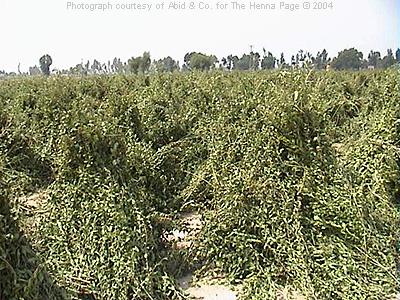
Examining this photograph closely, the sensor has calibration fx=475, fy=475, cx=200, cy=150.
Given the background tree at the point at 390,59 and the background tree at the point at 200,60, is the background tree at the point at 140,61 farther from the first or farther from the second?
the background tree at the point at 390,59

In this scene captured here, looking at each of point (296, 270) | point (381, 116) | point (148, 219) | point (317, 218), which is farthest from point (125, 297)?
point (381, 116)

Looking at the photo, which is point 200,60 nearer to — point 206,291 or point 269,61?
point 269,61

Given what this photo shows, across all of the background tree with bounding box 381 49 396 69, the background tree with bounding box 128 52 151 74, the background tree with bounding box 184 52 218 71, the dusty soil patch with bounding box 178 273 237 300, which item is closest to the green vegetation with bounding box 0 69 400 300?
the dusty soil patch with bounding box 178 273 237 300

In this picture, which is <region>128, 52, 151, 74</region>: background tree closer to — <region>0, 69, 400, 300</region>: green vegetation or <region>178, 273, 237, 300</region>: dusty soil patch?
<region>0, 69, 400, 300</region>: green vegetation

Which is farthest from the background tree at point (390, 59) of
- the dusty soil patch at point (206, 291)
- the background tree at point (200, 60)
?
the background tree at point (200, 60)

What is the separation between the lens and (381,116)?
554cm

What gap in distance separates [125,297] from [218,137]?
74.6 inches

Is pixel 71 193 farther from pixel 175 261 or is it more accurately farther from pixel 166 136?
pixel 166 136

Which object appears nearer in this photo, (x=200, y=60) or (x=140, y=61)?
(x=140, y=61)

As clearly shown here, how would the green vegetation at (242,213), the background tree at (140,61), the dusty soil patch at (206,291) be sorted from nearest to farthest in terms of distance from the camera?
the green vegetation at (242,213) → the dusty soil patch at (206,291) → the background tree at (140,61)

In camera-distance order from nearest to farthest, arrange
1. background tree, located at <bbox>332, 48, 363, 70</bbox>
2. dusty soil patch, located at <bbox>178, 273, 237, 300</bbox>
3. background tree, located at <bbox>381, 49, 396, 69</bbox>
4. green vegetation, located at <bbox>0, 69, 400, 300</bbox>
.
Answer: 1. green vegetation, located at <bbox>0, 69, 400, 300</bbox>
2. dusty soil patch, located at <bbox>178, 273, 237, 300</bbox>
3. background tree, located at <bbox>381, 49, 396, 69</bbox>
4. background tree, located at <bbox>332, 48, 363, 70</bbox>

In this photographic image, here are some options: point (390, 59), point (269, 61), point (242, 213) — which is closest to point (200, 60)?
point (269, 61)

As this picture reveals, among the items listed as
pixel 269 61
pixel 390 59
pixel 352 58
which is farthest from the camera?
pixel 352 58

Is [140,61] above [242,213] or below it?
above
